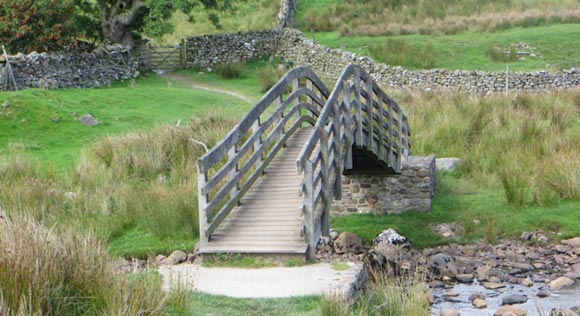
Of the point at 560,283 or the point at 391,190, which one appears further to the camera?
the point at 391,190

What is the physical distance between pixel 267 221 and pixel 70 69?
17.8 metres

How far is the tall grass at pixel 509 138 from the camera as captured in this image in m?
14.2

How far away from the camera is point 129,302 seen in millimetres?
6355

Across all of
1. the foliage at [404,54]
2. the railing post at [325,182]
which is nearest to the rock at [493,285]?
the railing post at [325,182]

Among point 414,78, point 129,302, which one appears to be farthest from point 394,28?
point 129,302

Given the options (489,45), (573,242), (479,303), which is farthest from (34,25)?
(479,303)

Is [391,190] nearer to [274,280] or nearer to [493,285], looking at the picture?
[493,285]

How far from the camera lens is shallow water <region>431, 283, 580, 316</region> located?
10242 mm

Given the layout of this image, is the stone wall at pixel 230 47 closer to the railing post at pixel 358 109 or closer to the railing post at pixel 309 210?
the railing post at pixel 358 109

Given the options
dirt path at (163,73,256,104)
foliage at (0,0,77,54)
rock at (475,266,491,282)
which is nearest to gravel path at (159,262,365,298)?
rock at (475,266,491,282)

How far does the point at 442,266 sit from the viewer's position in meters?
12.2

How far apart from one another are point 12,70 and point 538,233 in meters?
16.0

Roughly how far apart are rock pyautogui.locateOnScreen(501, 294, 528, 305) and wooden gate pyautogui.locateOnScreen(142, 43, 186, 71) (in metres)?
22.8

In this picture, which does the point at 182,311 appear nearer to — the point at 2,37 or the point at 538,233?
the point at 538,233
